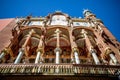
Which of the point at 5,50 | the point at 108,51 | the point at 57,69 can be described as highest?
the point at 5,50

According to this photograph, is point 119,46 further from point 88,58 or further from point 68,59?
point 68,59

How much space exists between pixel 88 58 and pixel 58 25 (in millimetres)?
4303

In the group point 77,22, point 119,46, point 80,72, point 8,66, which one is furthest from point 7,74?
point 77,22

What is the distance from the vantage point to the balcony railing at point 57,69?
8359mm

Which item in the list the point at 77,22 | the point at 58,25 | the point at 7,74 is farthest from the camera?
the point at 77,22

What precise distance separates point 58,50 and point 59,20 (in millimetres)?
6866

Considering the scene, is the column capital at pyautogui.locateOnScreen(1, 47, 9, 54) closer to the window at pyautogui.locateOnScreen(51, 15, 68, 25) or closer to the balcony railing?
the balcony railing

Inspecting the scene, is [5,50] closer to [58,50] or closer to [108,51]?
[58,50]

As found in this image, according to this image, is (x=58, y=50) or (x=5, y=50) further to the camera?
(x=58, y=50)

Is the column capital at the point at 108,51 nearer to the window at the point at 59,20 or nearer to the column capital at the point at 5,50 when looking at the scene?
the window at the point at 59,20

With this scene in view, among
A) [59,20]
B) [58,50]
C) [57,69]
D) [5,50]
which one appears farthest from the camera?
[59,20]

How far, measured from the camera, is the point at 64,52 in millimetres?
15070

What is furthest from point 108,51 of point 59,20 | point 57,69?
point 59,20

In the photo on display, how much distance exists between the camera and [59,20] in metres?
18.0
